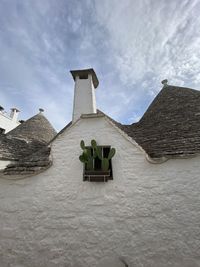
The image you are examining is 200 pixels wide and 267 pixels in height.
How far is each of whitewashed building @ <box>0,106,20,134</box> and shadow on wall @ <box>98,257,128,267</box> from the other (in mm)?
16646

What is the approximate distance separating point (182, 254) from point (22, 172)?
428cm

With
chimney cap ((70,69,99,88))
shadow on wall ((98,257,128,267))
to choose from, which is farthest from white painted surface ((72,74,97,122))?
shadow on wall ((98,257,128,267))

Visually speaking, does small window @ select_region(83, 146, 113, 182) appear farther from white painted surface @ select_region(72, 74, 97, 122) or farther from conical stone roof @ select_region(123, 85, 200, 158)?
white painted surface @ select_region(72, 74, 97, 122)

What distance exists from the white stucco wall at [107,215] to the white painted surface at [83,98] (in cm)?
294

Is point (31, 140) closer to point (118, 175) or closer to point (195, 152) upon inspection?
point (118, 175)

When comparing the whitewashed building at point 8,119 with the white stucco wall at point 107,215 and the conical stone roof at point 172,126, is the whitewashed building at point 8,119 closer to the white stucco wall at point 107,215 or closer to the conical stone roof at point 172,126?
the white stucco wall at point 107,215

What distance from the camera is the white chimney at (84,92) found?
6743mm

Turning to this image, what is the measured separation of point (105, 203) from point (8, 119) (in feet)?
56.8

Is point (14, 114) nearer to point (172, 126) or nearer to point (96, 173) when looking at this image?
point (96, 173)

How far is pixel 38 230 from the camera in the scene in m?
3.68

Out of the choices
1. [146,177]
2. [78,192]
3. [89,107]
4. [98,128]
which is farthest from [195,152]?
[89,107]

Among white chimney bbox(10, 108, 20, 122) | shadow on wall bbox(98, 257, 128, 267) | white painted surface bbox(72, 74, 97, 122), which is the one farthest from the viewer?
white chimney bbox(10, 108, 20, 122)

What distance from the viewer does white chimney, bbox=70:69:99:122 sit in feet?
22.1

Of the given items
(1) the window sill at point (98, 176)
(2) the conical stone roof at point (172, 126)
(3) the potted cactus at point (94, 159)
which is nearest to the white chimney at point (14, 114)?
(2) the conical stone roof at point (172, 126)
